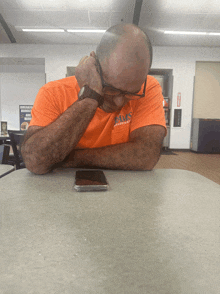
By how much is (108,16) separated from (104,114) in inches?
174

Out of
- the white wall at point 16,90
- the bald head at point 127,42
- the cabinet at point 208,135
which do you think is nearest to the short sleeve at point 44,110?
the bald head at point 127,42

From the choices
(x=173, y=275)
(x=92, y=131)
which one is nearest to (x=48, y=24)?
(x=92, y=131)

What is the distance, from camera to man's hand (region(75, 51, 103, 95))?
797 millimetres

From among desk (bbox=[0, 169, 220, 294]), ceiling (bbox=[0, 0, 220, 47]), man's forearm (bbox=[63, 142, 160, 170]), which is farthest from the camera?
ceiling (bbox=[0, 0, 220, 47])

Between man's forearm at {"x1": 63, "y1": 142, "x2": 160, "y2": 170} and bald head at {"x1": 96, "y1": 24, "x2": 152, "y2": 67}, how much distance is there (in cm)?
35

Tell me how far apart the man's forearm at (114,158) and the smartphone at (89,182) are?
0.16 m

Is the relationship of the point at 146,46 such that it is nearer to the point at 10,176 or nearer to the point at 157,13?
the point at 10,176

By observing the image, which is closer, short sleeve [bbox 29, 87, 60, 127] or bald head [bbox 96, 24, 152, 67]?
bald head [bbox 96, 24, 152, 67]

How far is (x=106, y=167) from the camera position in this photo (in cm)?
85

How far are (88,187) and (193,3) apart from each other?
471 cm

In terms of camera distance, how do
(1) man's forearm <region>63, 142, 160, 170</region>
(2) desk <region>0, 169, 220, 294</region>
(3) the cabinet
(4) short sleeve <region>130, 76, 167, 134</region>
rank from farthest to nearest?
(3) the cabinet < (4) short sleeve <region>130, 76, 167, 134</region> < (1) man's forearm <region>63, 142, 160, 170</region> < (2) desk <region>0, 169, 220, 294</region>

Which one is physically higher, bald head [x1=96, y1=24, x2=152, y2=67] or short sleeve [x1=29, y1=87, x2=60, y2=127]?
bald head [x1=96, y1=24, x2=152, y2=67]

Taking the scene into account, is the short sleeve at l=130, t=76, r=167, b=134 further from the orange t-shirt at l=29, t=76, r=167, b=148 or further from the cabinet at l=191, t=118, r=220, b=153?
the cabinet at l=191, t=118, r=220, b=153

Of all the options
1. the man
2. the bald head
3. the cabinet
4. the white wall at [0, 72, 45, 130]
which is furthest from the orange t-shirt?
the white wall at [0, 72, 45, 130]
